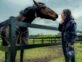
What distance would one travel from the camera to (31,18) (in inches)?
290

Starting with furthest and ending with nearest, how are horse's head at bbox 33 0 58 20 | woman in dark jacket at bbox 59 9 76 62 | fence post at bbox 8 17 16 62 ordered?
horse's head at bbox 33 0 58 20 → woman in dark jacket at bbox 59 9 76 62 → fence post at bbox 8 17 16 62

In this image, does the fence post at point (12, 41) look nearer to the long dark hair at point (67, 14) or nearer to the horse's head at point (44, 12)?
the long dark hair at point (67, 14)

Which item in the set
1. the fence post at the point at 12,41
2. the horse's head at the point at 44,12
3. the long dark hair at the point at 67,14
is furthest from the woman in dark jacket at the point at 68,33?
the fence post at the point at 12,41

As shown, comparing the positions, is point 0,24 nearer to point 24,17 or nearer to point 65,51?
point 65,51

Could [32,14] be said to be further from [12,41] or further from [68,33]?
[12,41]

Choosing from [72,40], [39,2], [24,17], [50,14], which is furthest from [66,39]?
[24,17]

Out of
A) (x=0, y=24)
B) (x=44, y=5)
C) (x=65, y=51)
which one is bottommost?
(x=65, y=51)

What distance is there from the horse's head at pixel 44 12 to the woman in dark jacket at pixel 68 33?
24.9 inches

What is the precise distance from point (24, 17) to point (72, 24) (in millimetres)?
1768

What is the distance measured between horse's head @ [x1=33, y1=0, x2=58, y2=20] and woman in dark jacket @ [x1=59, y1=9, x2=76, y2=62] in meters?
0.63

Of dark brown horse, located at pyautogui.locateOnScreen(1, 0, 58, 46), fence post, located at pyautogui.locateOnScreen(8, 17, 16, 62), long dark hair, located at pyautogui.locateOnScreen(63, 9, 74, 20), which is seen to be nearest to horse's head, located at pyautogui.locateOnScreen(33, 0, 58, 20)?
dark brown horse, located at pyautogui.locateOnScreen(1, 0, 58, 46)

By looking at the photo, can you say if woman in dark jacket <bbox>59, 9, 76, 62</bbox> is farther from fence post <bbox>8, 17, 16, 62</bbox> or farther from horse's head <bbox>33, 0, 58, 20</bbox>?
fence post <bbox>8, 17, 16, 62</bbox>

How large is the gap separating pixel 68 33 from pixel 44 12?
35.5 inches

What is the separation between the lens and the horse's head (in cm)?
656
